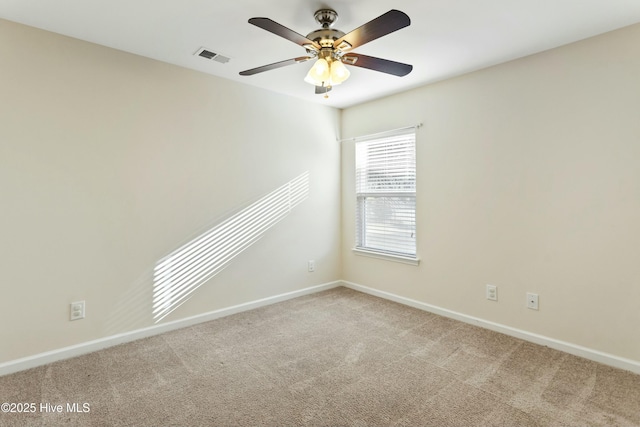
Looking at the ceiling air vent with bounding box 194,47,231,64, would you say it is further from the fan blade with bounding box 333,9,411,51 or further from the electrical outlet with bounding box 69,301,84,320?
the electrical outlet with bounding box 69,301,84,320

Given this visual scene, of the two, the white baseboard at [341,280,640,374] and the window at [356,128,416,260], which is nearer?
the white baseboard at [341,280,640,374]

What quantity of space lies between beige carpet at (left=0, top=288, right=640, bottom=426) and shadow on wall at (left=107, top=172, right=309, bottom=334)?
24cm

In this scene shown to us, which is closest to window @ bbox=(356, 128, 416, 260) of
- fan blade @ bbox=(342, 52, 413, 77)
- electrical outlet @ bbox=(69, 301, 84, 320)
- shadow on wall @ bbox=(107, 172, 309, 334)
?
shadow on wall @ bbox=(107, 172, 309, 334)

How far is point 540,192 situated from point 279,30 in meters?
2.31

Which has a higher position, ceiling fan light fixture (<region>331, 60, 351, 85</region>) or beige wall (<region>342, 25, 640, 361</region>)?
ceiling fan light fixture (<region>331, 60, 351, 85</region>)

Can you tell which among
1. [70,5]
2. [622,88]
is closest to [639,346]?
[622,88]

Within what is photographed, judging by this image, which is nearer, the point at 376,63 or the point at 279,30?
the point at 279,30

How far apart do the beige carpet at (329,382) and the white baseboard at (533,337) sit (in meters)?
0.07

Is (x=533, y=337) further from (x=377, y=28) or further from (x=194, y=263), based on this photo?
(x=194, y=263)

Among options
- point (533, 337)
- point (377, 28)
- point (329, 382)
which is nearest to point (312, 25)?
point (377, 28)

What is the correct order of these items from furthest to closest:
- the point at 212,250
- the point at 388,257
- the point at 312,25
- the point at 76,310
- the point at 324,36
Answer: the point at 388,257 < the point at 212,250 < the point at 76,310 < the point at 312,25 < the point at 324,36

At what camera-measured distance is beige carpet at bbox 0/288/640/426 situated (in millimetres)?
1754

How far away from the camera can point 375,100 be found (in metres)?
3.83

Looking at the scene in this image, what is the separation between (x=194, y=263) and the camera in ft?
9.91
